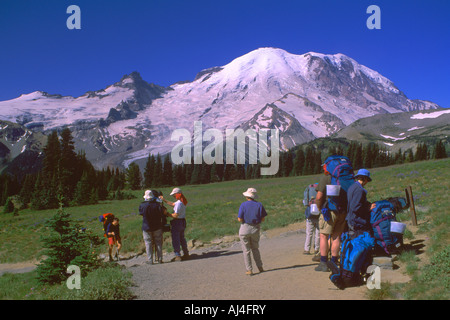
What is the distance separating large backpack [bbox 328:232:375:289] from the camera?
7.38 meters

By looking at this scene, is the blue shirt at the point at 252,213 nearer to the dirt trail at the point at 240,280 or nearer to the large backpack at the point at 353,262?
the dirt trail at the point at 240,280

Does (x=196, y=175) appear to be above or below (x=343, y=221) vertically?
above

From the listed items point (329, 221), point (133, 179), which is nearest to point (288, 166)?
point (133, 179)

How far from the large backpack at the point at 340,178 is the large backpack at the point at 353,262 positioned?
748mm

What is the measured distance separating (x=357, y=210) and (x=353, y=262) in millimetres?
1049

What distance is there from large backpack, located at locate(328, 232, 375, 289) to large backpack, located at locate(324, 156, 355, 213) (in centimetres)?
75

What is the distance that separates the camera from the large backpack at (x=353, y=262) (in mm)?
7383

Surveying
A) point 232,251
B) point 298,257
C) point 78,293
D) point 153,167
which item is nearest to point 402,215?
point 298,257

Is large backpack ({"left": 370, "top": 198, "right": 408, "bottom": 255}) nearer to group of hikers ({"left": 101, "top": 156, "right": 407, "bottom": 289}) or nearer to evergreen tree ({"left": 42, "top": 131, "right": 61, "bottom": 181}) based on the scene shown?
group of hikers ({"left": 101, "top": 156, "right": 407, "bottom": 289})

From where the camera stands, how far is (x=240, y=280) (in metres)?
8.81
